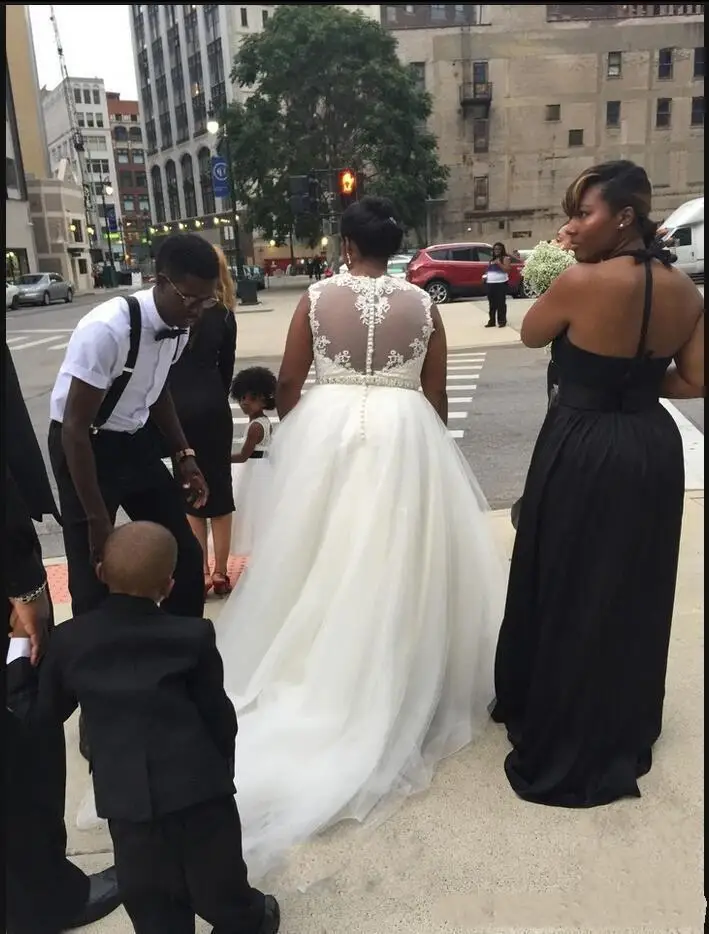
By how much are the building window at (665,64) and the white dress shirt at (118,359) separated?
50.9 m

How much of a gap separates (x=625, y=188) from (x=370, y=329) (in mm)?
952

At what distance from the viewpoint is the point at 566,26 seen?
144ft

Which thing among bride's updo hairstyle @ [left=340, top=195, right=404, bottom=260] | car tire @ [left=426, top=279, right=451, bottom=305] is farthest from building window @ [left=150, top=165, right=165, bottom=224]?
bride's updo hairstyle @ [left=340, top=195, right=404, bottom=260]

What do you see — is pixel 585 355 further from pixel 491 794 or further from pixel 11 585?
pixel 11 585

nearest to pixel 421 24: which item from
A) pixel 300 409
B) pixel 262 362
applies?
pixel 262 362

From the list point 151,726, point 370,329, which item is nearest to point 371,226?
point 370,329

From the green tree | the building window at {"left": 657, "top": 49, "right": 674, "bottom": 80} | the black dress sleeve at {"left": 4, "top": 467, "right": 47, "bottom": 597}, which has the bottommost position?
the black dress sleeve at {"left": 4, "top": 467, "right": 47, "bottom": 597}

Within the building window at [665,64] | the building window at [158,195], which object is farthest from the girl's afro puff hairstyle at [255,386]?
the building window at [158,195]

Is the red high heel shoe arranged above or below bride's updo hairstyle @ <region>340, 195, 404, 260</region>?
below

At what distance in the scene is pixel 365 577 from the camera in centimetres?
264

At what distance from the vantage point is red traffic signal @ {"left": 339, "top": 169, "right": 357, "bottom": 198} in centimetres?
1567

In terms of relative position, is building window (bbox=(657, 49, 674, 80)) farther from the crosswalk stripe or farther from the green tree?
the crosswalk stripe

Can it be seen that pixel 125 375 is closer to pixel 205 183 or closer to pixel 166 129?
pixel 205 183

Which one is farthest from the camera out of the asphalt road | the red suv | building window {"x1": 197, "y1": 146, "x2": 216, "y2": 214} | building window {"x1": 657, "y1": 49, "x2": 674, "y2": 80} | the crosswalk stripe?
building window {"x1": 197, "y1": 146, "x2": 216, "y2": 214}
